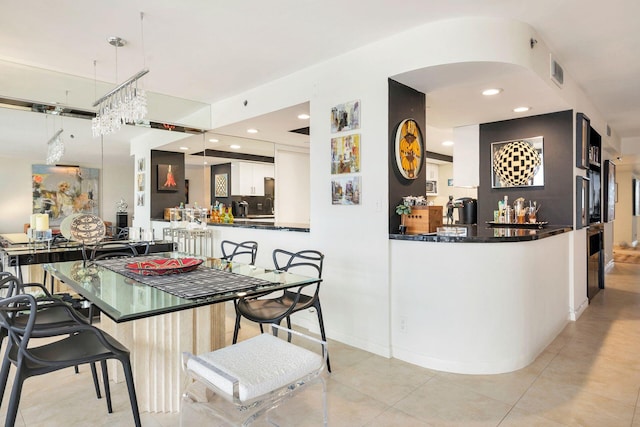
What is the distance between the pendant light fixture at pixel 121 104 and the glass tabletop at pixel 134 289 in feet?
3.64

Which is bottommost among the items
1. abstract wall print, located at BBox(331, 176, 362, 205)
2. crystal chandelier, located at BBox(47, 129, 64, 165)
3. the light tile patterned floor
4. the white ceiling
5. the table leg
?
the light tile patterned floor

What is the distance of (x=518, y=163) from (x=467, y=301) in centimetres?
238

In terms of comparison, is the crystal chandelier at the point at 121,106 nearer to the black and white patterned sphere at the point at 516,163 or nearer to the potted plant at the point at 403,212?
the potted plant at the point at 403,212

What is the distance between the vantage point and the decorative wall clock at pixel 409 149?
302 centimetres

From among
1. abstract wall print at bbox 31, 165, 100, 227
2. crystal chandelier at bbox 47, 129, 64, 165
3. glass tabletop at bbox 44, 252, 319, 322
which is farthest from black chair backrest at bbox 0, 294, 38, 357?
crystal chandelier at bbox 47, 129, 64, 165

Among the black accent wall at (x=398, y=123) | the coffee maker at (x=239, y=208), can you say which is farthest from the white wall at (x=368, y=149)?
the coffee maker at (x=239, y=208)

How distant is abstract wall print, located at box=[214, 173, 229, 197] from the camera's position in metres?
5.52

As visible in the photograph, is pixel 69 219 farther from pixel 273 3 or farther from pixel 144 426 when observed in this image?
pixel 273 3

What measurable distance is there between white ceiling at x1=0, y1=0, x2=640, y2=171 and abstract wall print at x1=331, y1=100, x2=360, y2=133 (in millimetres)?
430

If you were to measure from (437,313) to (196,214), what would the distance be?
3491 millimetres

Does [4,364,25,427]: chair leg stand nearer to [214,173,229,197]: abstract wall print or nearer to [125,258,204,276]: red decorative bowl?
[125,258,204,276]: red decorative bowl

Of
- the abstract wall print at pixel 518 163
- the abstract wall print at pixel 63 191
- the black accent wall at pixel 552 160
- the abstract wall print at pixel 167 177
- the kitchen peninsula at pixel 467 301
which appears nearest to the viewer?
the kitchen peninsula at pixel 467 301

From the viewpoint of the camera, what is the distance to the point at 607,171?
20.0 ft

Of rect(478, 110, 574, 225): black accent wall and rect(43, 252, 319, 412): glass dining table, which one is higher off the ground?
rect(478, 110, 574, 225): black accent wall
